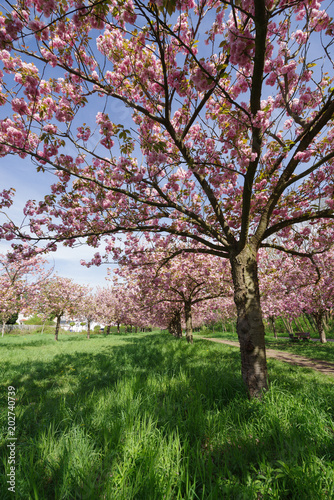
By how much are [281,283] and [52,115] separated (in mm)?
16506

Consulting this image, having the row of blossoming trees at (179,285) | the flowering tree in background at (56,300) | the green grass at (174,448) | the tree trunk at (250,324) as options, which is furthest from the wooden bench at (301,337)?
the flowering tree in background at (56,300)

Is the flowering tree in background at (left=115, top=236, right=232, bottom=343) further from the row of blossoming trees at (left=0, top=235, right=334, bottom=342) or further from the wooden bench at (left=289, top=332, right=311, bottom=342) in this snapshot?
the wooden bench at (left=289, top=332, right=311, bottom=342)

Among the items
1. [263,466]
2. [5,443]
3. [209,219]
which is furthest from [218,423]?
[209,219]

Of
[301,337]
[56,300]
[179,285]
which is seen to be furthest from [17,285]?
[301,337]

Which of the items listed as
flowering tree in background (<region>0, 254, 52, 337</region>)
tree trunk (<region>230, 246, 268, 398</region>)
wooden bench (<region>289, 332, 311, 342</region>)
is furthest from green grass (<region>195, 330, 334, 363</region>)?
flowering tree in background (<region>0, 254, 52, 337</region>)

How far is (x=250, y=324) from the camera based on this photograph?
3.68 meters

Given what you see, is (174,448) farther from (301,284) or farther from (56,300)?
(56,300)

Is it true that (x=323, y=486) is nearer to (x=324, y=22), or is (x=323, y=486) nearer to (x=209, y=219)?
(x=209, y=219)

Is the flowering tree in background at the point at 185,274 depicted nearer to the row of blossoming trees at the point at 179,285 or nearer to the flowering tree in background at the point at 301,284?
the row of blossoming trees at the point at 179,285

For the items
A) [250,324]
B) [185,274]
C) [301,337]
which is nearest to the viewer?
[250,324]

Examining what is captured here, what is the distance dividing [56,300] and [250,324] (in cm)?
2305

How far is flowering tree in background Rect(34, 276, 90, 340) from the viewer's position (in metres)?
21.8

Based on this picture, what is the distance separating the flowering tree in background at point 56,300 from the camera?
2175 cm

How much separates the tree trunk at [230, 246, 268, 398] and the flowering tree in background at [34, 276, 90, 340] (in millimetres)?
22284
